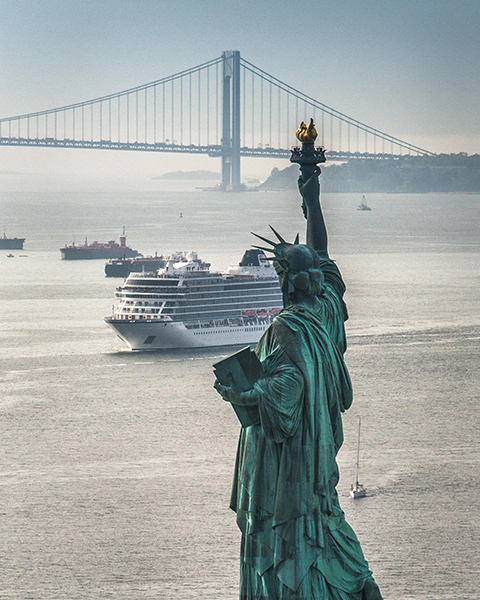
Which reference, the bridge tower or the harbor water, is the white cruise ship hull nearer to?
the harbor water

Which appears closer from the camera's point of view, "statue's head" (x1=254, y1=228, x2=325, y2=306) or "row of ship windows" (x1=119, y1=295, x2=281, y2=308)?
"statue's head" (x1=254, y1=228, x2=325, y2=306)

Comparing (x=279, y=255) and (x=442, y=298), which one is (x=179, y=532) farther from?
(x=442, y=298)

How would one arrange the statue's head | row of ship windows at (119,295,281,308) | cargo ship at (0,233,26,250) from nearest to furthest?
the statue's head, row of ship windows at (119,295,281,308), cargo ship at (0,233,26,250)

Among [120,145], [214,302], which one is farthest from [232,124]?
Result: [214,302]

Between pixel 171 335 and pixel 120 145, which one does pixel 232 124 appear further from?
pixel 171 335

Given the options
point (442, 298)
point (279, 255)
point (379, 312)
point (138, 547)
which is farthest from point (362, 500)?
point (442, 298)

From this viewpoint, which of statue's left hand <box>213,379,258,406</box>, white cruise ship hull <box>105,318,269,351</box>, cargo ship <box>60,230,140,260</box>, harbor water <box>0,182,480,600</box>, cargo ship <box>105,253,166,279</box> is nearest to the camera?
statue's left hand <box>213,379,258,406</box>

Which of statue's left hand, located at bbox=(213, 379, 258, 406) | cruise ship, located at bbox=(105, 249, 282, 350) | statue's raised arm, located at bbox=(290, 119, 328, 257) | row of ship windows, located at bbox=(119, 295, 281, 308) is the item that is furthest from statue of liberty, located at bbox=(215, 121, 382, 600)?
row of ship windows, located at bbox=(119, 295, 281, 308)

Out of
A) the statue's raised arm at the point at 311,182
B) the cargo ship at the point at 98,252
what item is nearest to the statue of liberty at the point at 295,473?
the statue's raised arm at the point at 311,182
